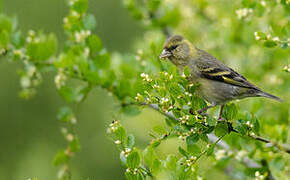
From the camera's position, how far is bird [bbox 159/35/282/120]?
466cm

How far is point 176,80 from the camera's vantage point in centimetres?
344

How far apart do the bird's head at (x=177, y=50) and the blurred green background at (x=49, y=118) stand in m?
2.17

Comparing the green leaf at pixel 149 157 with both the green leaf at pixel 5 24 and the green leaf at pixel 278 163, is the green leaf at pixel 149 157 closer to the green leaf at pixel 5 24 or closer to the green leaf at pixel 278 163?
the green leaf at pixel 278 163

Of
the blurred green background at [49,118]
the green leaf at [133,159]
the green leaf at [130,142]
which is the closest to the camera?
the green leaf at [133,159]

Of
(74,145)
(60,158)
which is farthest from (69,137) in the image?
(60,158)

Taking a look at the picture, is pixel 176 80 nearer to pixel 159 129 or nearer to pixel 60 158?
pixel 159 129

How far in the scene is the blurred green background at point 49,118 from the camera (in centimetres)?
848

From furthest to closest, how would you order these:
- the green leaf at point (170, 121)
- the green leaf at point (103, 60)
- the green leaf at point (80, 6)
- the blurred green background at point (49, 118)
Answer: the blurred green background at point (49, 118), the green leaf at point (80, 6), the green leaf at point (103, 60), the green leaf at point (170, 121)

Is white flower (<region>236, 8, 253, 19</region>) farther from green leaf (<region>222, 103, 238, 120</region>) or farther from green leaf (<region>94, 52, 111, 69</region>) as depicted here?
green leaf (<region>94, 52, 111, 69</region>)

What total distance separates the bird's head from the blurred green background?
2167mm

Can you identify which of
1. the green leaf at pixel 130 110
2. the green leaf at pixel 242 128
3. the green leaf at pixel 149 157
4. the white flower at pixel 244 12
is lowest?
the green leaf at pixel 130 110

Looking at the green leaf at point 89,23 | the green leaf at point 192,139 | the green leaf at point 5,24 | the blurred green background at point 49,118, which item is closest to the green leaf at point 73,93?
the green leaf at point 89,23

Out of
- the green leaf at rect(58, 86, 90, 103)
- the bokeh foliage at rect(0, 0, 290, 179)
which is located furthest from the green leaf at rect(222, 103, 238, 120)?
the green leaf at rect(58, 86, 90, 103)

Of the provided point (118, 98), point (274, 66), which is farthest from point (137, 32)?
point (118, 98)
